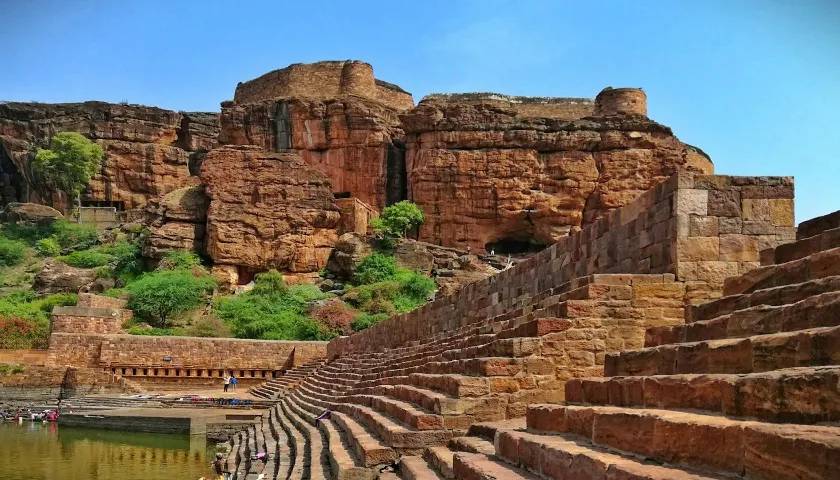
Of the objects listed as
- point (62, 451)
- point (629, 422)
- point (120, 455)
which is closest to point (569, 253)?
point (629, 422)

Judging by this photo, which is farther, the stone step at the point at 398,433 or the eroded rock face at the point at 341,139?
the eroded rock face at the point at 341,139

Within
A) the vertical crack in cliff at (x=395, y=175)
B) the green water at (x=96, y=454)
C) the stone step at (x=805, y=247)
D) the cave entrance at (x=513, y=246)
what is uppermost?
the vertical crack in cliff at (x=395, y=175)

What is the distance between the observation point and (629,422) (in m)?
3.88

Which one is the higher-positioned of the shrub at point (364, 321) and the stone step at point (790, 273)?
the stone step at point (790, 273)

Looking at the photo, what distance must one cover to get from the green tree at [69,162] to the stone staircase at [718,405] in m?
47.8

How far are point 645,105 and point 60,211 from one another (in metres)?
37.6

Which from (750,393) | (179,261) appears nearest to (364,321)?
(179,261)

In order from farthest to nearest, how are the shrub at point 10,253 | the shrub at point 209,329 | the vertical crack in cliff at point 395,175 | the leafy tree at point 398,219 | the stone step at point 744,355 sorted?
the vertical crack in cliff at point 395,175, the shrub at point 10,253, the leafy tree at point 398,219, the shrub at point 209,329, the stone step at point 744,355

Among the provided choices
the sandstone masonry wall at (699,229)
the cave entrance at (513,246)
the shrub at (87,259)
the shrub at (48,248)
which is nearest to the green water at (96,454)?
the sandstone masonry wall at (699,229)

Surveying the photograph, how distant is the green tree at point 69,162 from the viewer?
158 ft

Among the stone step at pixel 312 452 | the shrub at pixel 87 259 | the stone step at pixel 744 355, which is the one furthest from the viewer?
the shrub at pixel 87 259

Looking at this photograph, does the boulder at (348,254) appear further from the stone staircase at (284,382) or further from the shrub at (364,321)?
the stone staircase at (284,382)

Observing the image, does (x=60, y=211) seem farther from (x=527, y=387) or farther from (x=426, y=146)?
(x=527, y=387)

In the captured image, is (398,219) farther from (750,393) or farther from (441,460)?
(750,393)
